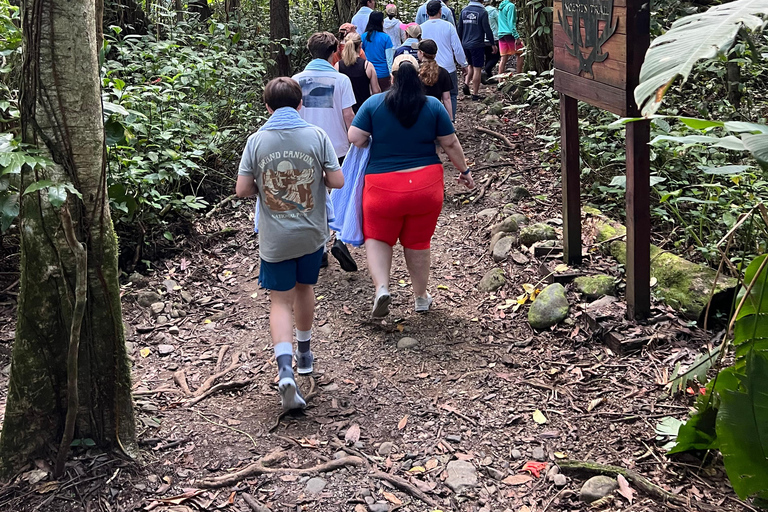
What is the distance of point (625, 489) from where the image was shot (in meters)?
3.32

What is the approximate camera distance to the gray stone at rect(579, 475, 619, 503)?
3.33 metres

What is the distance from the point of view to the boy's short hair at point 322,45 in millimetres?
6270

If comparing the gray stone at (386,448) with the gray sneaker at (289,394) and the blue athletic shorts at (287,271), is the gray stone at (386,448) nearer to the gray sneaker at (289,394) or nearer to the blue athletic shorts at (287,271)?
the gray sneaker at (289,394)

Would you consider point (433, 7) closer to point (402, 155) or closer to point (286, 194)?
point (402, 155)

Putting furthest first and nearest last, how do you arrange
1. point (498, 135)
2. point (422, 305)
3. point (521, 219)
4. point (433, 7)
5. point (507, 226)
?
point (433, 7), point (498, 135), point (521, 219), point (507, 226), point (422, 305)

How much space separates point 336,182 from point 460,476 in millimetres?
1921

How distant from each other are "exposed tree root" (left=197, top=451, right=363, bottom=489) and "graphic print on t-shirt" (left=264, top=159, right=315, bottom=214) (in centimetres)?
148

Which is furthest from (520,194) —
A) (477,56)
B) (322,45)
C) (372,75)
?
(477,56)

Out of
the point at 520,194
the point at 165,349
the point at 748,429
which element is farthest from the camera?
the point at 520,194

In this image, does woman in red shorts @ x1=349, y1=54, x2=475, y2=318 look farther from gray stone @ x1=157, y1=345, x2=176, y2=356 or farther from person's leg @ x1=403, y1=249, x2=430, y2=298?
gray stone @ x1=157, y1=345, x2=176, y2=356

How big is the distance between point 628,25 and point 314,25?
533 inches

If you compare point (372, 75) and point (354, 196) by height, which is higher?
point (372, 75)

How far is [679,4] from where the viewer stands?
7957mm

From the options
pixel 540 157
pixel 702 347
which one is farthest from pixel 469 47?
pixel 702 347
